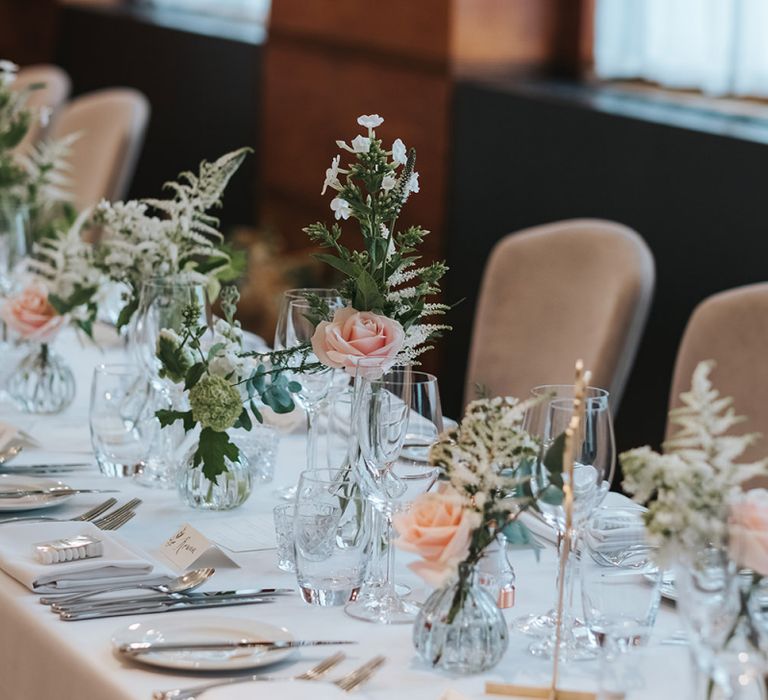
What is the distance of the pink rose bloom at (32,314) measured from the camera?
2.16 meters

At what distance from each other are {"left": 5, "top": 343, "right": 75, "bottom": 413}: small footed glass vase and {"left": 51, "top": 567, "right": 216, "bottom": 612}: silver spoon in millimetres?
783

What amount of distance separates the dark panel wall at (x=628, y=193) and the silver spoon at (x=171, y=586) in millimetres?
2010

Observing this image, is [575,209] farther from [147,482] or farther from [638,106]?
[147,482]

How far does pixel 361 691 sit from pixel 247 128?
173 inches

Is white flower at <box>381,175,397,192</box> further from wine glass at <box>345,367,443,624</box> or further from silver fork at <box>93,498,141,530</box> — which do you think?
silver fork at <box>93,498,141,530</box>

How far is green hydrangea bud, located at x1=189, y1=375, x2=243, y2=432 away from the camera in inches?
66.6

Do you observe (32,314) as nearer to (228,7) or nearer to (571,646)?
(571,646)

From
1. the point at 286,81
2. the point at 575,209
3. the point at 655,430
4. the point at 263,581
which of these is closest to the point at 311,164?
the point at 286,81

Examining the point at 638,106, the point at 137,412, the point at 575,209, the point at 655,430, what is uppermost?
the point at 638,106

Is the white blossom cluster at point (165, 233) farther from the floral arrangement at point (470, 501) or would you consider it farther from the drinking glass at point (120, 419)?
the floral arrangement at point (470, 501)

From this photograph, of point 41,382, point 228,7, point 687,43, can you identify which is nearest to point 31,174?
point 41,382

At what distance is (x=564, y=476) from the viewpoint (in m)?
1.35

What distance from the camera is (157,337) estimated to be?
1932 mm

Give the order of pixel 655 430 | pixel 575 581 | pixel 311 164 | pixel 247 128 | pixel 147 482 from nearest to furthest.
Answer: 1. pixel 575 581
2. pixel 147 482
3. pixel 655 430
4. pixel 311 164
5. pixel 247 128
